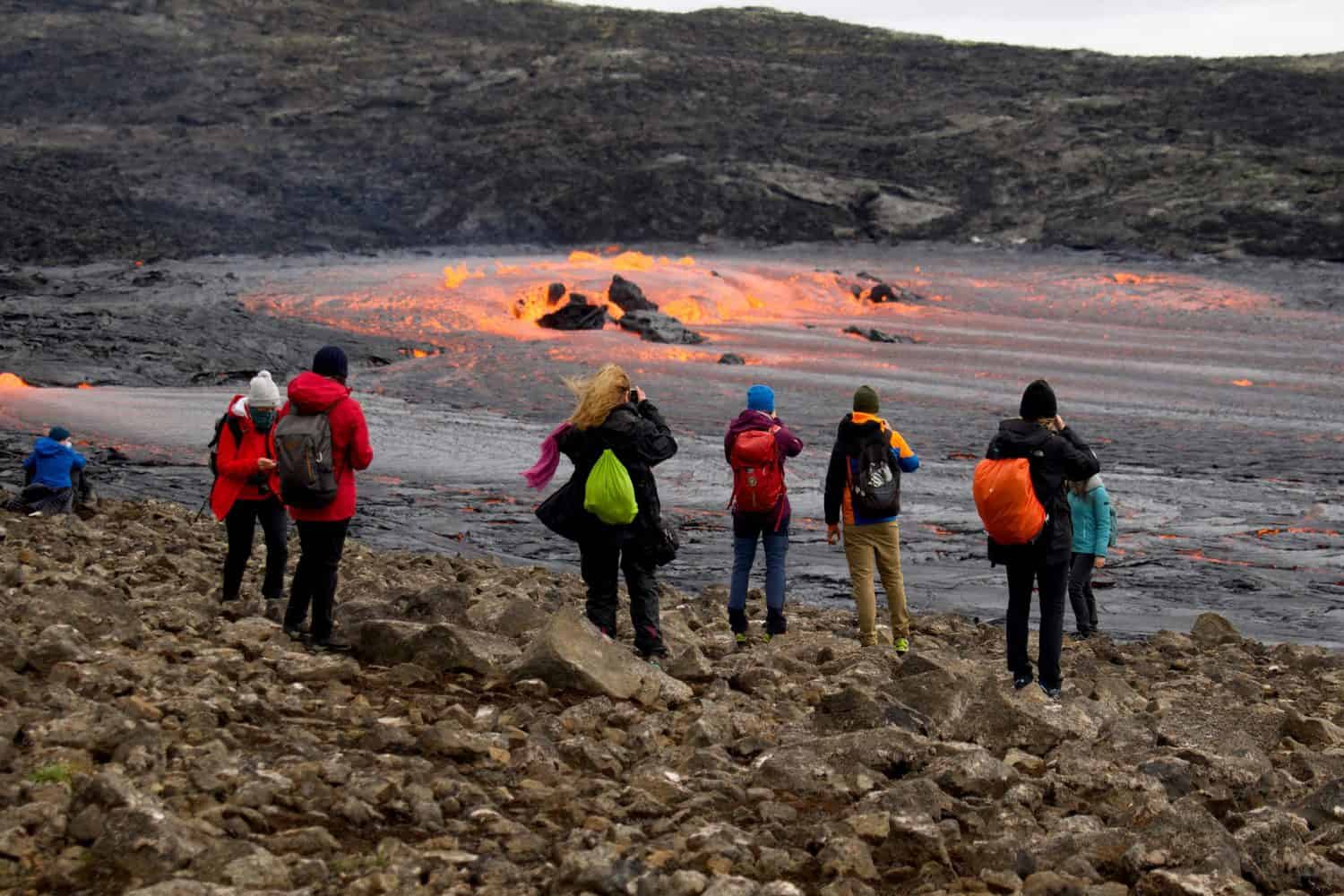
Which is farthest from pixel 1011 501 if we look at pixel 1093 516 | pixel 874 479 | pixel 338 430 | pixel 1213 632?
pixel 1213 632

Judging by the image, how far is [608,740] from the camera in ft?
19.7

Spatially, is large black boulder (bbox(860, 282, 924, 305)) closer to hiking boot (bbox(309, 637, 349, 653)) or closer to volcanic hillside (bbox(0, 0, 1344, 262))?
volcanic hillside (bbox(0, 0, 1344, 262))

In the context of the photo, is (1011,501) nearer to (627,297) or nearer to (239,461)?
(239,461)

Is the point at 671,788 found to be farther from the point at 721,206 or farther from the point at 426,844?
the point at 721,206

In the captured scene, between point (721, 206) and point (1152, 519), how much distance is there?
47539 mm

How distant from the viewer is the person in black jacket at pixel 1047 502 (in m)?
7.71

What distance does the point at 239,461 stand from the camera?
8414mm

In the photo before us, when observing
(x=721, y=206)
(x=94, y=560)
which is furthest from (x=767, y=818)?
(x=721, y=206)

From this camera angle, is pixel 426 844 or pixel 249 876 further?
pixel 426 844

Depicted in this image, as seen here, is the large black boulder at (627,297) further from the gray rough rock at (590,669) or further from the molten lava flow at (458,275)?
the gray rough rock at (590,669)

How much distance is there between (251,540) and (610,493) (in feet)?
8.02

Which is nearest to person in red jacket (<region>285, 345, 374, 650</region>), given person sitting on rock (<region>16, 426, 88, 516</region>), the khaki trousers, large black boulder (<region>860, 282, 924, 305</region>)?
the khaki trousers

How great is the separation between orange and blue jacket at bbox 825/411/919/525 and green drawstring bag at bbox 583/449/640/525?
1.75 meters

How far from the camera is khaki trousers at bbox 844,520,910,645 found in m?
9.16
